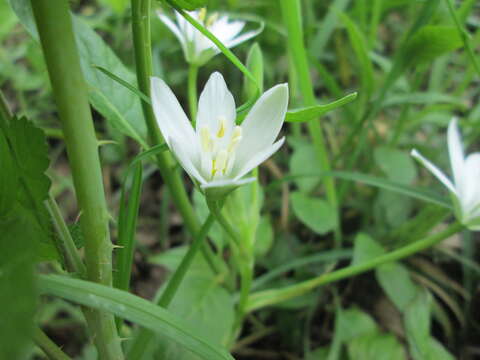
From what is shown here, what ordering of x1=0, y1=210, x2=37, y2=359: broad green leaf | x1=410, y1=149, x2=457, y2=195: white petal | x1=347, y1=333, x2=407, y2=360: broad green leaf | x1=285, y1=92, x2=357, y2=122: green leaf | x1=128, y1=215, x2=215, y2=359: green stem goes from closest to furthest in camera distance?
x1=0, y1=210, x2=37, y2=359: broad green leaf < x1=285, y1=92, x2=357, y2=122: green leaf < x1=128, y1=215, x2=215, y2=359: green stem < x1=410, y1=149, x2=457, y2=195: white petal < x1=347, y1=333, x2=407, y2=360: broad green leaf

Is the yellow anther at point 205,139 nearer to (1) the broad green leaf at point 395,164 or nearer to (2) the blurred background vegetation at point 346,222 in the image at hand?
(2) the blurred background vegetation at point 346,222

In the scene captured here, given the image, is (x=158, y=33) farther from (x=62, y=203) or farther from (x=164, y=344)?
(x=164, y=344)

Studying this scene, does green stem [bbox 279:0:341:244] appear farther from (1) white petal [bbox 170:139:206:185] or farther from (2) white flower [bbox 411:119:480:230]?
(1) white petal [bbox 170:139:206:185]

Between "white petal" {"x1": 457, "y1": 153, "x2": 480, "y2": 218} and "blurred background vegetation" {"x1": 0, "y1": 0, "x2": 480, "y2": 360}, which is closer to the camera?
"white petal" {"x1": 457, "y1": 153, "x2": 480, "y2": 218}

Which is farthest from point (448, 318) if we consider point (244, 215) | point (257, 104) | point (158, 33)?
point (158, 33)

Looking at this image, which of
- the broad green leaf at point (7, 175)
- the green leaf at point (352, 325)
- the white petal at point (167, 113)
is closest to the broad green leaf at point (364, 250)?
the green leaf at point (352, 325)

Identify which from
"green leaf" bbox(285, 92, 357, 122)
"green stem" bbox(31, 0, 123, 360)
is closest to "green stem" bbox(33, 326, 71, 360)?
"green stem" bbox(31, 0, 123, 360)
